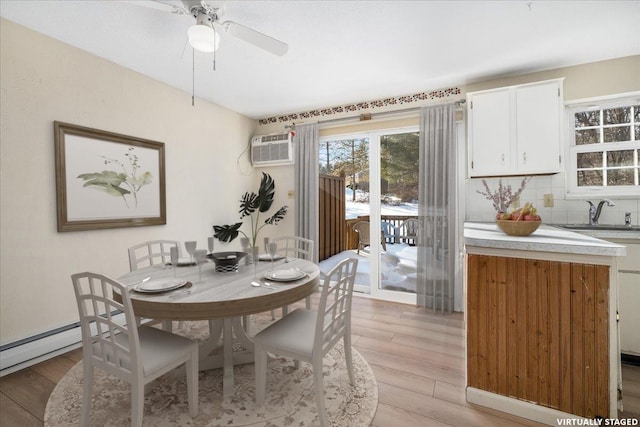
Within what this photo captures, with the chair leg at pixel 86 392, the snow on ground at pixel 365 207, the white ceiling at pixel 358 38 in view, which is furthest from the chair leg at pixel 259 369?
the snow on ground at pixel 365 207

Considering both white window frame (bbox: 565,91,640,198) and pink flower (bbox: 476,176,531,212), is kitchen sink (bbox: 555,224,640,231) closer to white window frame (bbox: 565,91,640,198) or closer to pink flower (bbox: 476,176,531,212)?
white window frame (bbox: 565,91,640,198)

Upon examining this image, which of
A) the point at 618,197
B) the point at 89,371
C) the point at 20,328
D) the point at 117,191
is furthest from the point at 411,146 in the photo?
the point at 20,328

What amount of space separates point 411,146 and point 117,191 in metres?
3.16

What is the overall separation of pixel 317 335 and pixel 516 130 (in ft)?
8.25

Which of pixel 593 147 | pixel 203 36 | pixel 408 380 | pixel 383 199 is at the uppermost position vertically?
pixel 203 36

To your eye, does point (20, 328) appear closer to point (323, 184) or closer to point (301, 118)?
point (323, 184)

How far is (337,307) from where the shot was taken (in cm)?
166

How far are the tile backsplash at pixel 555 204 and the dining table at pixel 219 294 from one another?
2.03 metres

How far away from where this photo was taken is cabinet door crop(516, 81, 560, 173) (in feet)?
7.89

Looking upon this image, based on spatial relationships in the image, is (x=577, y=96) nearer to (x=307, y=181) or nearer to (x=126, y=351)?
(x=307, y=181)

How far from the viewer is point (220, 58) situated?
247cm

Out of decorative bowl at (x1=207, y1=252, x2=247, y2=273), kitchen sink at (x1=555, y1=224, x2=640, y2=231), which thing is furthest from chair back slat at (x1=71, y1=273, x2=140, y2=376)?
kitchen sink at (x1=555, y1=224, x2=640, y2=231)

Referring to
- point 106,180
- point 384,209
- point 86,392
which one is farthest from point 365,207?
point 86,392

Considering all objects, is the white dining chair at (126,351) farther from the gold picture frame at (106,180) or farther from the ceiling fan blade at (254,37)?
the ceiling fan blade at (254,37)
